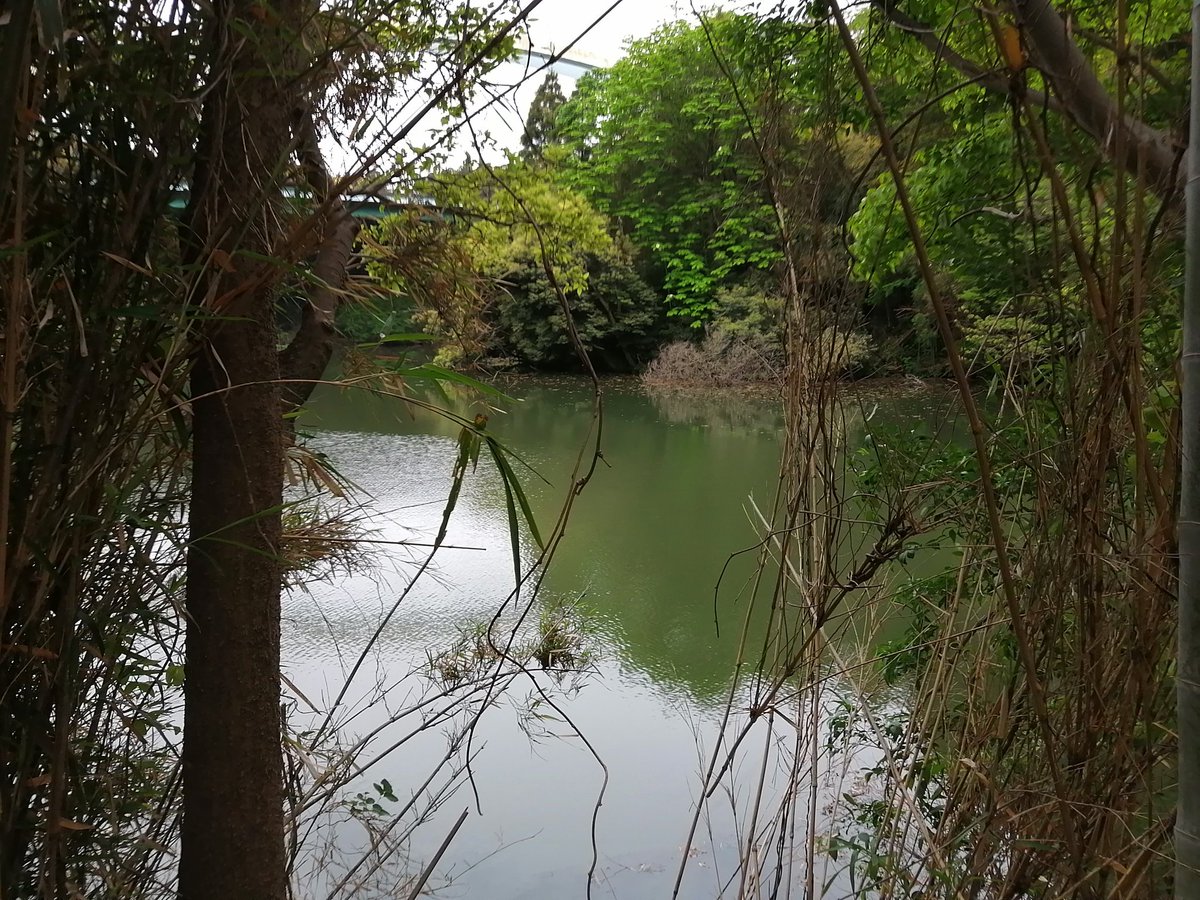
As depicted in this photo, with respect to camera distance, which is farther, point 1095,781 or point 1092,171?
point 1095,781

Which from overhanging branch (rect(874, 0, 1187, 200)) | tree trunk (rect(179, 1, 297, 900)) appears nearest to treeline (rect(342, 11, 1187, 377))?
overhanging branch (rect(874, 0, 1187, 200))

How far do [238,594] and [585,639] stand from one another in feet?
9.03

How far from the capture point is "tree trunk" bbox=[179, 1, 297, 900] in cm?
86

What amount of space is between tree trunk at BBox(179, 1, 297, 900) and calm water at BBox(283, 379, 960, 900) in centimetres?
24

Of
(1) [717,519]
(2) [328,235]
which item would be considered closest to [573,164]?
(1) [717,519]

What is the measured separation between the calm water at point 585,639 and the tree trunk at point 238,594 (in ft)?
0.78

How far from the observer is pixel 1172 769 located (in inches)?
30.8

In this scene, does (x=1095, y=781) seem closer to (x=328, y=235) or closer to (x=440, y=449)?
(x=328, y=235)

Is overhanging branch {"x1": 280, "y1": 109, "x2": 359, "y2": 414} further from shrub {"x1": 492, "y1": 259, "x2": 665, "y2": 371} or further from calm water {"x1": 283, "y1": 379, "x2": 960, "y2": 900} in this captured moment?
shrub {"x1": 492, "y1": 259, "x2": 665, "y2": 371}

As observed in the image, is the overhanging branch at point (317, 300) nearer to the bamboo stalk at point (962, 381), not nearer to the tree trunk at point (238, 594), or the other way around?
the tree trunk at point (238, 594)

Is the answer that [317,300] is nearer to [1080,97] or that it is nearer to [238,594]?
[238,594]

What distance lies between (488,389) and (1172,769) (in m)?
0.69

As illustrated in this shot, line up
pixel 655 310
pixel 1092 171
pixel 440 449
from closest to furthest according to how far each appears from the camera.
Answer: pixel 1092 171 → pixel 440 449 → pixel 655 310

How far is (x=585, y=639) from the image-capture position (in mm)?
3555
